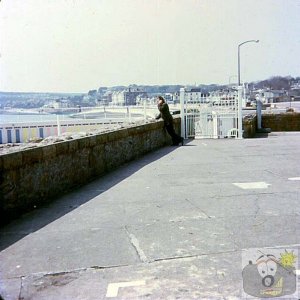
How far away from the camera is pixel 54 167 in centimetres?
781

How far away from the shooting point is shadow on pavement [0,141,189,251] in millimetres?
5741

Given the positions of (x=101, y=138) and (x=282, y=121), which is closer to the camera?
(x=101, y=138)

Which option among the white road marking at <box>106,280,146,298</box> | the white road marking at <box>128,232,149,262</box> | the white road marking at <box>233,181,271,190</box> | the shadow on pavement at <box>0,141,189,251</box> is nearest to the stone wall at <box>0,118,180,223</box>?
the shadow on pavement at <box>0,141,189,251</box>

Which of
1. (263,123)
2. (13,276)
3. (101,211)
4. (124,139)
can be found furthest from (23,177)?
(263,123)

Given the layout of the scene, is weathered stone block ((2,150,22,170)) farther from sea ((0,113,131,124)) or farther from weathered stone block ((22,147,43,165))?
sea ((0,113,131,124))

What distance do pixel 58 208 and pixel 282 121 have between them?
1126 inches

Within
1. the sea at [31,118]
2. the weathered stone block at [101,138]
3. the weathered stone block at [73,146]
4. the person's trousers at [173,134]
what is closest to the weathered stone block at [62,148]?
the weathered stone block at [73,146]

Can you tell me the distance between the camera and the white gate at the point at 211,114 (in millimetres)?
19469

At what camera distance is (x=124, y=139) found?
12031mm

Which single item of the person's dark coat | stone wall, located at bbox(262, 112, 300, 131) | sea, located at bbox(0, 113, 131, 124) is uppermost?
the person's dark coat

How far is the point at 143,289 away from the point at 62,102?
27709 mm

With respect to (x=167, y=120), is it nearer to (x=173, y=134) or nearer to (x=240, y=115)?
(x=173, y=134)

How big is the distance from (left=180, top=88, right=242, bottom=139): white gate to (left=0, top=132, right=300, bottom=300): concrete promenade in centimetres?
1006

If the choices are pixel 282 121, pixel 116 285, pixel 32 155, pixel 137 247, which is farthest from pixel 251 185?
pixel 282 121
